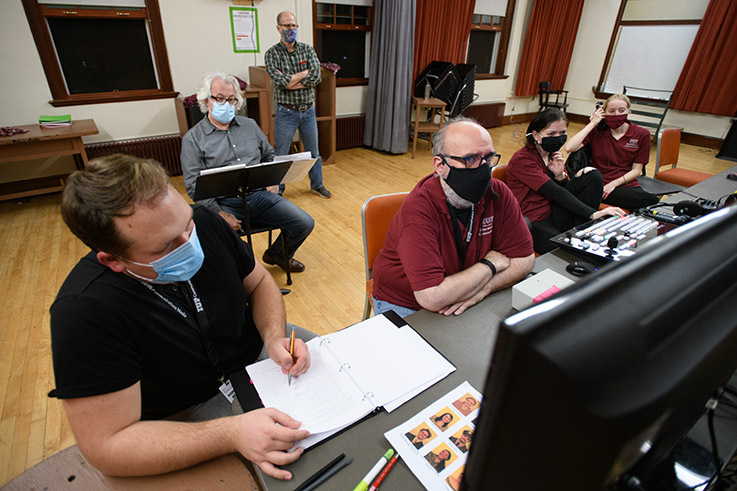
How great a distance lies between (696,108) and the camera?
20.0 ft

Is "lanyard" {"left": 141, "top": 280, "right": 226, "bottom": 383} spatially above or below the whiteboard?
below

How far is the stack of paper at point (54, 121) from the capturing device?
338 cm

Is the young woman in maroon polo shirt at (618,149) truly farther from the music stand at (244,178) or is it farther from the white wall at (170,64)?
the white wall at (170,64)

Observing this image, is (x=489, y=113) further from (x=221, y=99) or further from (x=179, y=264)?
(x=179, y=264)

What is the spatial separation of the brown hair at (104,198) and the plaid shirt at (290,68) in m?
3.26

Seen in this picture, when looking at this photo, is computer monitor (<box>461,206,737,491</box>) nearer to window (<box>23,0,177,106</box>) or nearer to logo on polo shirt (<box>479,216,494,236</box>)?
logo on polo shirt (<box>479,216,494,236</box>)

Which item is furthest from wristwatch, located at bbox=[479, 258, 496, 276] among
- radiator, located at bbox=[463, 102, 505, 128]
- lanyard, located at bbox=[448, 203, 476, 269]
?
radiator, located at bbox=[463, 102, 505, 128]

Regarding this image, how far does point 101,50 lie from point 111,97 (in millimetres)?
429

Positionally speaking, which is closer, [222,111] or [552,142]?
[552,142]

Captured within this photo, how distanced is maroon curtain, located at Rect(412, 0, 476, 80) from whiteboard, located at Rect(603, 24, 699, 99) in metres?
3.08

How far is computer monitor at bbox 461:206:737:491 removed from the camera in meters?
0.28

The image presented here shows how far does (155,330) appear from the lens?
0.92 metres

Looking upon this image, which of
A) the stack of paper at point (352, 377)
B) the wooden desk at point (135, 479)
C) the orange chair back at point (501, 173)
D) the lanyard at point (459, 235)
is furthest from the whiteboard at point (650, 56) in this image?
the wooden desk at point (135, 479)

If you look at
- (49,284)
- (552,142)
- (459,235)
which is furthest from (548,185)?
(49,284)
